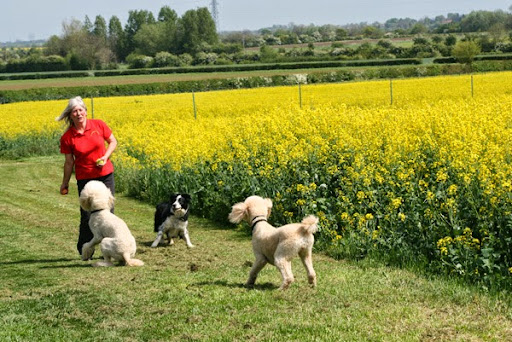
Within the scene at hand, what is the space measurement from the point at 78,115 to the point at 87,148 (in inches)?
18.8

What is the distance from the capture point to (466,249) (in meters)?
8.49

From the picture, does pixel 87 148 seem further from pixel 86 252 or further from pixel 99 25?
pixel 99 25

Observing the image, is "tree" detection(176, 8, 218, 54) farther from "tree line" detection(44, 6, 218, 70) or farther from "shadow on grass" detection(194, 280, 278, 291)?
"shadow on grass" detection(194, 280, 278, 291)

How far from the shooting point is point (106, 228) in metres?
9.78

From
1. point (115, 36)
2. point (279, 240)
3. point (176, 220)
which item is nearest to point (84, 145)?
point (176, 220)

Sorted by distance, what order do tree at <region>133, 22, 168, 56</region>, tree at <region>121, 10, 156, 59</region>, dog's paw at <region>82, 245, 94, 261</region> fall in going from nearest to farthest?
dog's paw at <region>82, 245, 94, 261</region> → tree at <region>133, 22, 168, 56</region> → tree at <region>121, 10, 156, 59</region>

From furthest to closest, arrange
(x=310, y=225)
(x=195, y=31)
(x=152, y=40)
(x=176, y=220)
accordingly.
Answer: (x=195, y=31) → (x=152, y=40) → (x=176, y=220) → (x=310, y=225)

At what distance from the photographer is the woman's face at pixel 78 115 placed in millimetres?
9758

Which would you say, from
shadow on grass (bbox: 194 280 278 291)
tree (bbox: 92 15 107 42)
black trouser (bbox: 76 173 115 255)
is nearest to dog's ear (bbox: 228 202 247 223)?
shadow on grass (bbox: 194 280 278 291)

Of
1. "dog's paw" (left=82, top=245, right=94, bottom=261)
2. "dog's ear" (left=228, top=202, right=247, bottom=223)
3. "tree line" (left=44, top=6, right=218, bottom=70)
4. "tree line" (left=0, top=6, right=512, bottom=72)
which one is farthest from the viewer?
"tree line" (left=44, top=6, right=218, bottom=70)

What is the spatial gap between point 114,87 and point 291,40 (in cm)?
9045

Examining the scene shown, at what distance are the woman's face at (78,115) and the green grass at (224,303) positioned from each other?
6.27 ft

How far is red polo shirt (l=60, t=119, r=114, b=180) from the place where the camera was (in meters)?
9.98

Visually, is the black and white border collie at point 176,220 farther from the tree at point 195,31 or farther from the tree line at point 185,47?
the tree at point 195,31
